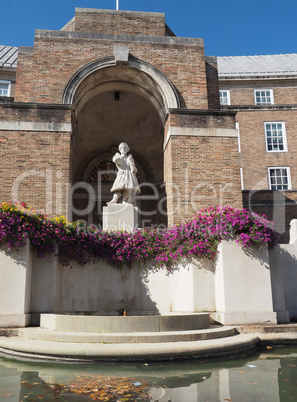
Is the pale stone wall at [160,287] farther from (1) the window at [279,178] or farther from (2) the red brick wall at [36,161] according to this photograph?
(1) the window at [279,178]

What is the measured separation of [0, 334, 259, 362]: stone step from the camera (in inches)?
224

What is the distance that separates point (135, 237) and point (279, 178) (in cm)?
1919

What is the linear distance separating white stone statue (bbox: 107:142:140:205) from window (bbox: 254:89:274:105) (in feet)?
66.5

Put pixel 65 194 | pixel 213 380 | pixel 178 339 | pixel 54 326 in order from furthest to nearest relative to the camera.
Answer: pixel 65 194, pixel 54 326, pixel 178 339, pixel 213 380

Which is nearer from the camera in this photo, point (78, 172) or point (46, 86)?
point (46, 86)

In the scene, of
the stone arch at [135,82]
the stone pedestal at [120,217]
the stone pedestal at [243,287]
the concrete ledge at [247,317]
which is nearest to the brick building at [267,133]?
the stone arch at [135,82]

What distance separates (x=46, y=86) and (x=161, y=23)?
5.50 m

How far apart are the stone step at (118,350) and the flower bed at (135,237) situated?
2.99 meters

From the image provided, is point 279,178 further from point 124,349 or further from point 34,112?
point 124,349

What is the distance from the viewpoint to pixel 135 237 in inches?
403

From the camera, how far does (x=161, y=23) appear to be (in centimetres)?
1505

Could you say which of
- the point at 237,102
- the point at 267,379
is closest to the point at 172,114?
the point at 267,379

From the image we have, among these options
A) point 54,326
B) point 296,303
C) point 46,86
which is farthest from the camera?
point 46,86

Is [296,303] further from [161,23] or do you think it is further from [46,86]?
[161,23]
